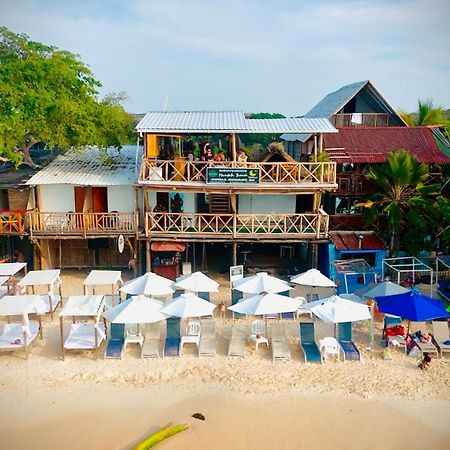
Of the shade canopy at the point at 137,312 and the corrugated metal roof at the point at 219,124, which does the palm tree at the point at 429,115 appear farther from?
the shade canopy at the point at 137,312

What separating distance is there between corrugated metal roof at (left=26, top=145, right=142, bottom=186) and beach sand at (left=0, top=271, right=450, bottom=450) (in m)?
8.11

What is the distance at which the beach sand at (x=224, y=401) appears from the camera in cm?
1186

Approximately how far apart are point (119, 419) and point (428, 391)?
822 cm

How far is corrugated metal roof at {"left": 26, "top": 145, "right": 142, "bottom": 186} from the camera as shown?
21.7 meters

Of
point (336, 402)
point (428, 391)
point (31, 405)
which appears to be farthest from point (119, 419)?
point (428, 391)

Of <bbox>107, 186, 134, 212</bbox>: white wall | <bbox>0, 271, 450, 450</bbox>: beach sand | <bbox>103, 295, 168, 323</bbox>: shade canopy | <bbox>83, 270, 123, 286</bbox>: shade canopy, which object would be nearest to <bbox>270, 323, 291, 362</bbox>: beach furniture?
<bbox>0, 271, 450, 450</bbox>: beach sand

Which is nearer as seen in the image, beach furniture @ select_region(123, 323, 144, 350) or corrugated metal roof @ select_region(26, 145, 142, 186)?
beach furniture @ select_region(123, 323, 144, 350)

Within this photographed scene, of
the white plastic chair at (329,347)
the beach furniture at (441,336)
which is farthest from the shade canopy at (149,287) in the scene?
the beach furniture at (441,336)

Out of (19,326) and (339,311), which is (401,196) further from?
(19,326)

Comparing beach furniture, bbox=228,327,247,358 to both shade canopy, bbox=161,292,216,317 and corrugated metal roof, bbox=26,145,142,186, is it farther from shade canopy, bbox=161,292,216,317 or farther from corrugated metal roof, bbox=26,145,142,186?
corrugated metal roof, bbox=26,145,142,186

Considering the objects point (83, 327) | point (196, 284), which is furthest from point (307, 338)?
point (83, 327)

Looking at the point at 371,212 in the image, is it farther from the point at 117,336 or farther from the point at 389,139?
the point at 117,336

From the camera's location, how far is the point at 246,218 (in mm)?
22266

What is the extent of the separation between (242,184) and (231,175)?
589 millimetres
